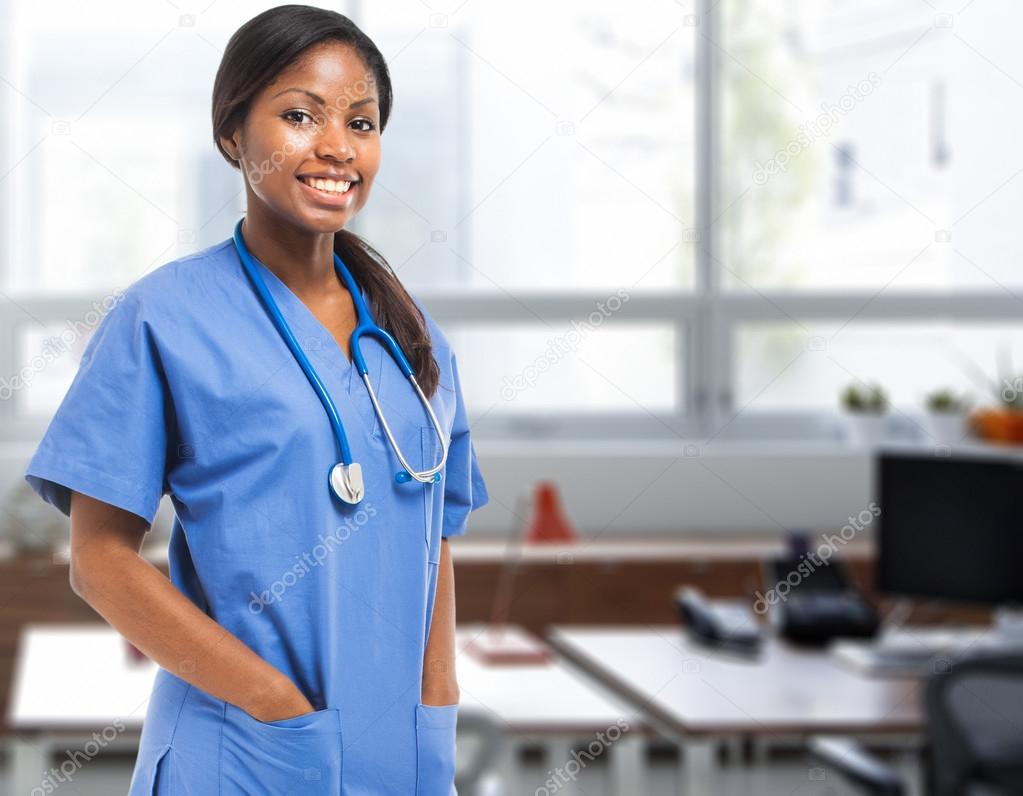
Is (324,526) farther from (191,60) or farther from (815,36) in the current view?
(815,36)

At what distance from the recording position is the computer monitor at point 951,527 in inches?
123

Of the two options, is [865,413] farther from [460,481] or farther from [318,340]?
[318,340]

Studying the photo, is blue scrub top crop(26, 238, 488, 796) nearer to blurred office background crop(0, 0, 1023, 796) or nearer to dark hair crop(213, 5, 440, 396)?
dark hair crop(213, 5, 440, 396)

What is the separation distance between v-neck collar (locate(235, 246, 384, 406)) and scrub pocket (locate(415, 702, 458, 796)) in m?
0.18

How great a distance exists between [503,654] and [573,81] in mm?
2514

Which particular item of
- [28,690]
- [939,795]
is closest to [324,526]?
[939,795]

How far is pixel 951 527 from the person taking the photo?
3.23 meters

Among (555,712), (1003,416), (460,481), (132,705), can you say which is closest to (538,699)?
(555,712)

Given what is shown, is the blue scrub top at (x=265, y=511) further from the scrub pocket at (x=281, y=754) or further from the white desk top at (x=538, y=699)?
the white desk top at (x=538, y=699)

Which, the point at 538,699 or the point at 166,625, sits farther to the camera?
the point at 538,699

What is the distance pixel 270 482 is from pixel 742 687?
7.59 ft

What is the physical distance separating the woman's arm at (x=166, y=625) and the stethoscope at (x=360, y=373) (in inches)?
3.8

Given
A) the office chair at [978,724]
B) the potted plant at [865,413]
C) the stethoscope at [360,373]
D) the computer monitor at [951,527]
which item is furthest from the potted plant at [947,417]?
the stethoscope at [360,373]

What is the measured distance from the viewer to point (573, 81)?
16.2 ft
